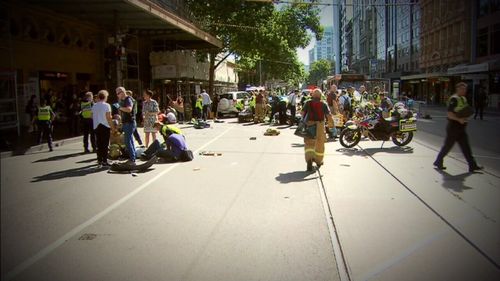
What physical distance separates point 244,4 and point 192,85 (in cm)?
826

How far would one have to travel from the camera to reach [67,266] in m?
Answer: 4.19

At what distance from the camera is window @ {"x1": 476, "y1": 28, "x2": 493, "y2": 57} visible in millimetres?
40509

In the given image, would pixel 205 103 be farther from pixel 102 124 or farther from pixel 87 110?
pixel 102 124

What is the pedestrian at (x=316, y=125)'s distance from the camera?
9.81m

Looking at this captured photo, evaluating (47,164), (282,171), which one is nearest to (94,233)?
(282,171)

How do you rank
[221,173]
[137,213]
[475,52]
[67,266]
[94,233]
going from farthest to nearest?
[475,52]
[221,173]
[137,213]
[94,233]
[67,266]

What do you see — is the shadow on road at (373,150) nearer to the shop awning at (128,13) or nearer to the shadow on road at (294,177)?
the shadow on road at (294,177)

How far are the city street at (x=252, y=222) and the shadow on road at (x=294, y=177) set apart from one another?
4 centimetres

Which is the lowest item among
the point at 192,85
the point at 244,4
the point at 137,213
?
the point at 137,213

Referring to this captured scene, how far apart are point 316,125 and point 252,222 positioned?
Result: 4.63 metres

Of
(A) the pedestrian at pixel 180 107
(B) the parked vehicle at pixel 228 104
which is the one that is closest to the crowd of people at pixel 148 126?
(A) the pedestrian at pixel 180 107

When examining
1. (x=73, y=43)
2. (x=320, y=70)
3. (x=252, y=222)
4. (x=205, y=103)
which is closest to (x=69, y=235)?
(x=252, y=222)

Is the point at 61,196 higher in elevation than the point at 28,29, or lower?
lower

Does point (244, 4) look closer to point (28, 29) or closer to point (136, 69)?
point (136, 69)
